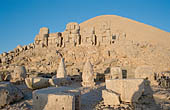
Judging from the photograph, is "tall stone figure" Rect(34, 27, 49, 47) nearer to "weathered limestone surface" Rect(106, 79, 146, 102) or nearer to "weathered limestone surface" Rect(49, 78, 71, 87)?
"weathered limestone surface" Rect(49, 78, 71, 87)

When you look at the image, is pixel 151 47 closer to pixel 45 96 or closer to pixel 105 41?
pixel 105 41

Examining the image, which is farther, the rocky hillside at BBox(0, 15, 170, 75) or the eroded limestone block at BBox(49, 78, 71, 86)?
the rocky hillside at BBox(0, 15, 170, 75)

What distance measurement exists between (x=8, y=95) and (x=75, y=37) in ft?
53.8

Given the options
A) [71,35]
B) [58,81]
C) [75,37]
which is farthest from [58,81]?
[71,35]

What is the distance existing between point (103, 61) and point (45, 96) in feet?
44.8

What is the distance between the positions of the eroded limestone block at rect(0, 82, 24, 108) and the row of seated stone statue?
578 inches

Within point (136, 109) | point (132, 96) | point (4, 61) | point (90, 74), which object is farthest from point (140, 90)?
point (4, 61)

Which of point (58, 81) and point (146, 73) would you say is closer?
point (58, 81)

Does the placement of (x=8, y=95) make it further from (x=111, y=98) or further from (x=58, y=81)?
(x=111, y=98)

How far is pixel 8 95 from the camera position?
6617 millimetres

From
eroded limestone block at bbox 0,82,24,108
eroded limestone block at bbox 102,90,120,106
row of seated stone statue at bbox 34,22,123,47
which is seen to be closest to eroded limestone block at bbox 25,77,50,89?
eroded limestone block at bbox 0,82,24,108

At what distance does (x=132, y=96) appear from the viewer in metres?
6.07

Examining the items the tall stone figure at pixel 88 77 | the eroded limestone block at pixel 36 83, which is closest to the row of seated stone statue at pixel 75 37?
the tall stone figure at pixel 88 77

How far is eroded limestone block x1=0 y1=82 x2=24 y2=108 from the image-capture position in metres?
6.39
